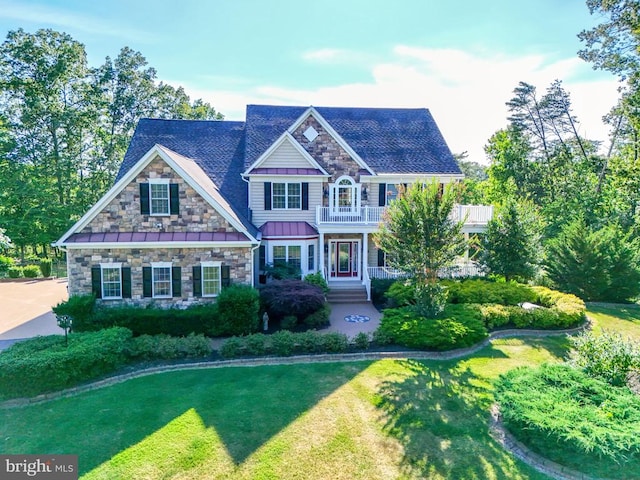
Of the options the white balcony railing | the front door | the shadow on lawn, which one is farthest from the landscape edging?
the front door

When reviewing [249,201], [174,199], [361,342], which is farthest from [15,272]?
[361,342]

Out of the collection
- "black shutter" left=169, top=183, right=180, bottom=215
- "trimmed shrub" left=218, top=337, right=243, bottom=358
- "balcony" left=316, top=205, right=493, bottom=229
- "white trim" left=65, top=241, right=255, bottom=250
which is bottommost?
"trimmed shrub" left=218, top=337, right=243, bottom=358

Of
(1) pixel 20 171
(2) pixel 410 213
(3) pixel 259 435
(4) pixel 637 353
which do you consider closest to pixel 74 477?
(3) pixel 259 435

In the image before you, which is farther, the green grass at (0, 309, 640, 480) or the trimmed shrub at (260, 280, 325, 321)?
the trimmed shrub at (260, 280, 325, 321)

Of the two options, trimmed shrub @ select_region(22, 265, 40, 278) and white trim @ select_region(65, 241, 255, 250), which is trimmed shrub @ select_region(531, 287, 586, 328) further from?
trimmed shrub @ select_region(22, 265, 40, 278)

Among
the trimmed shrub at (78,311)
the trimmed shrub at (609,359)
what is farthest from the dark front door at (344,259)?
the trimmed shrub at (609,359)

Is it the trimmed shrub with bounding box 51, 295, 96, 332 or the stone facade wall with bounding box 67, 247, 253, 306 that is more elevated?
the stone facade wall with bounding box 67, 247, 253, 306

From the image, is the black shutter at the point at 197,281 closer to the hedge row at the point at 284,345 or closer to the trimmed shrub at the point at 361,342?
the hedge row at the point at 284,345

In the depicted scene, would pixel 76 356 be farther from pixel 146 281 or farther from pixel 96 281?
pixel 96 281
